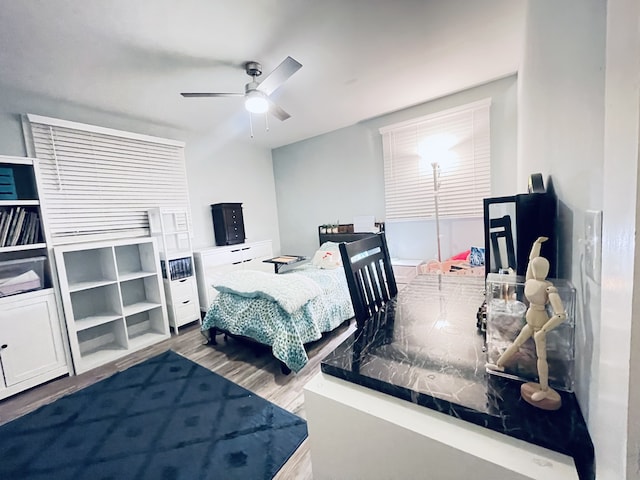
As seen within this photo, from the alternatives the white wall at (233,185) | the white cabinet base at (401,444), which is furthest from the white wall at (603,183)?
the white wall at (233,185)

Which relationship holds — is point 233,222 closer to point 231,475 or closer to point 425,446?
point 231,475

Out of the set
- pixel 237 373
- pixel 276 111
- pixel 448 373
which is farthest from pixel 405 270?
pixel 448 373

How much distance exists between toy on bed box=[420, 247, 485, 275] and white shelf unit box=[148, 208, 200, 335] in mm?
2810

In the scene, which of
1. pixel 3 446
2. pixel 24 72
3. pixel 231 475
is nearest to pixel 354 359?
pixel 231 475

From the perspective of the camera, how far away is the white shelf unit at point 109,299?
8.36 ft

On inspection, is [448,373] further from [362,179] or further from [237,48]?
[362,179]

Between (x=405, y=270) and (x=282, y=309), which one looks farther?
(x=405, y=270)

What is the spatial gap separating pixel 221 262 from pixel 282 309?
1816 millimetres

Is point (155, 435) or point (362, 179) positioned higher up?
point (362, 179)

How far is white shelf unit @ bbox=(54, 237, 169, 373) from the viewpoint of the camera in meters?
2.55

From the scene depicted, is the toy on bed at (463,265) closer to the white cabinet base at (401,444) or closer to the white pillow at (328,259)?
the white pillow at (328,259)

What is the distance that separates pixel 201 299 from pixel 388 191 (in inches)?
115

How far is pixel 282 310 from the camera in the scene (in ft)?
7.45

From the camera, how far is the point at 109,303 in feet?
9.77
